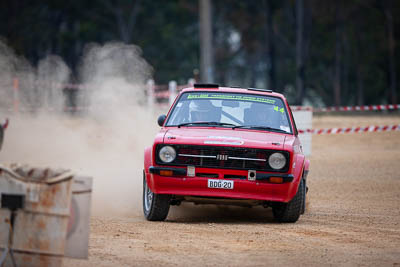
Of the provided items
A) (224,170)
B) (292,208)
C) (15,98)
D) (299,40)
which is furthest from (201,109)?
(299,40)

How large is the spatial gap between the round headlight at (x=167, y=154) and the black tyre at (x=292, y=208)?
1402 millimetres

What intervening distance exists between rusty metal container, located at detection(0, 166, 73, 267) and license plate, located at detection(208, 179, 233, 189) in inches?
132

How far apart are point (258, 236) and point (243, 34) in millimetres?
58820

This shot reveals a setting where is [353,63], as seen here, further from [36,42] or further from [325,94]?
[36,42]

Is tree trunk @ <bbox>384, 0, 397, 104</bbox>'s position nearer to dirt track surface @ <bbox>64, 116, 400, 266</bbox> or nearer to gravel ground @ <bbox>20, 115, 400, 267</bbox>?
gravel ground @ <bbox>20, 115, 400, 267</bbox>

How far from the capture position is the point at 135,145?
22.5 meters

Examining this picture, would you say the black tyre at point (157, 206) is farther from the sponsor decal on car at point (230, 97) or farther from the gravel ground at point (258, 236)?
the sponsor decal on car at point (230, 97)

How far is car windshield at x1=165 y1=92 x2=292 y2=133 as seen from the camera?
34.8 ft

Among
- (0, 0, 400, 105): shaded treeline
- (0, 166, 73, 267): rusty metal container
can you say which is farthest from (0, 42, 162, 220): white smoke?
(0, 0, 400, 105): shaded treeline

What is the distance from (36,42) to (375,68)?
941 inches

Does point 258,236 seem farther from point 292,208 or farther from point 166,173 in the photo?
point 166,173

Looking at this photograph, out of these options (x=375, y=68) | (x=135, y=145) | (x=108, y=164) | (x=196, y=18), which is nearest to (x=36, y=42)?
(x=196, y=18)

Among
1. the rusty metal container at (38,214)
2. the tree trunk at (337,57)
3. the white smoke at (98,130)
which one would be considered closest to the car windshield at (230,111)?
the white smoke at (98,130)

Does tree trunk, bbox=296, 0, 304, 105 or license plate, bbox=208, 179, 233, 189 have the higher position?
tree trunk, bbox=296, 0, 304, 105
